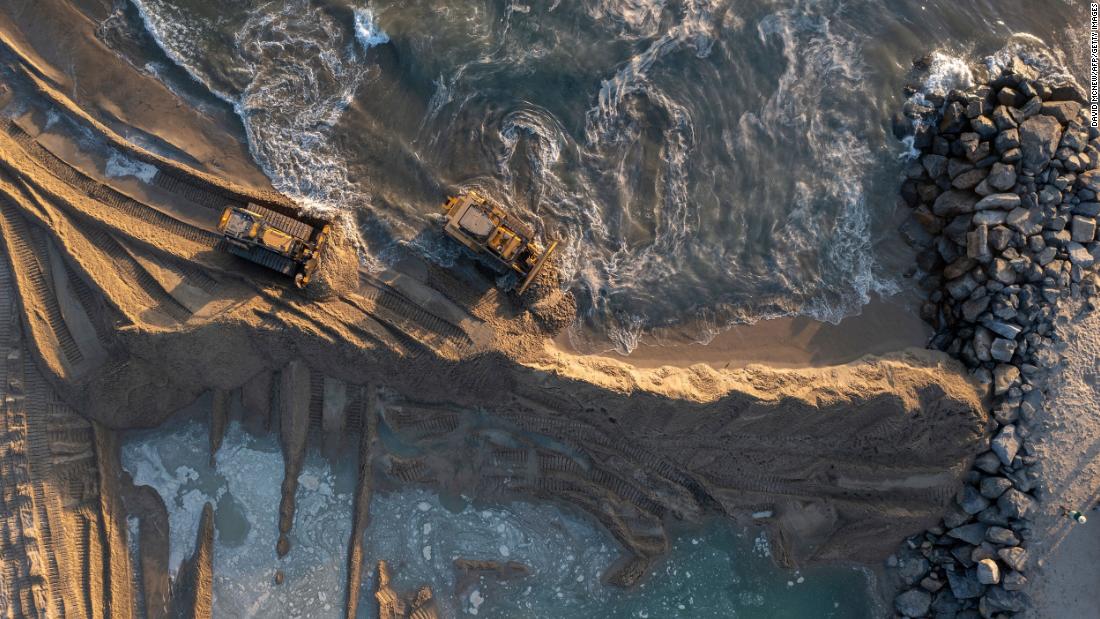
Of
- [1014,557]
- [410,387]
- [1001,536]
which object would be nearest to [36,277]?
[410,387]

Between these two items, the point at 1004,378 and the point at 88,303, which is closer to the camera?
the point at 88,303

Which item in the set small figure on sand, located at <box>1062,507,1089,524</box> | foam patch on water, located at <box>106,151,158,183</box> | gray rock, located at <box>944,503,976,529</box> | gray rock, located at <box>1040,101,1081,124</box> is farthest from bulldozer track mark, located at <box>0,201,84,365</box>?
gray rock, located at <box>1040,101,1081,124</box>

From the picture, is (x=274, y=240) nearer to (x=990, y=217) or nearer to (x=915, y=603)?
(x=990, y=217)

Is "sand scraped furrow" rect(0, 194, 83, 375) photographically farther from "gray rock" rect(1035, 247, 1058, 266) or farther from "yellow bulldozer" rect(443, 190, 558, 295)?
"gray rock" rect(1035, 247, 1058, 266)

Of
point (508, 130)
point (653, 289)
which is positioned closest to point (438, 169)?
point (508, 130)

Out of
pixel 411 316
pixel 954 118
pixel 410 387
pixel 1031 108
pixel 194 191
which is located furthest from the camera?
pixel 954 118

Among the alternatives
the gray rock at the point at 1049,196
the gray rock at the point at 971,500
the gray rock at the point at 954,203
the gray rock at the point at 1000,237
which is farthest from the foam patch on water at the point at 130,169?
the gray rock at the point at 1049,196
